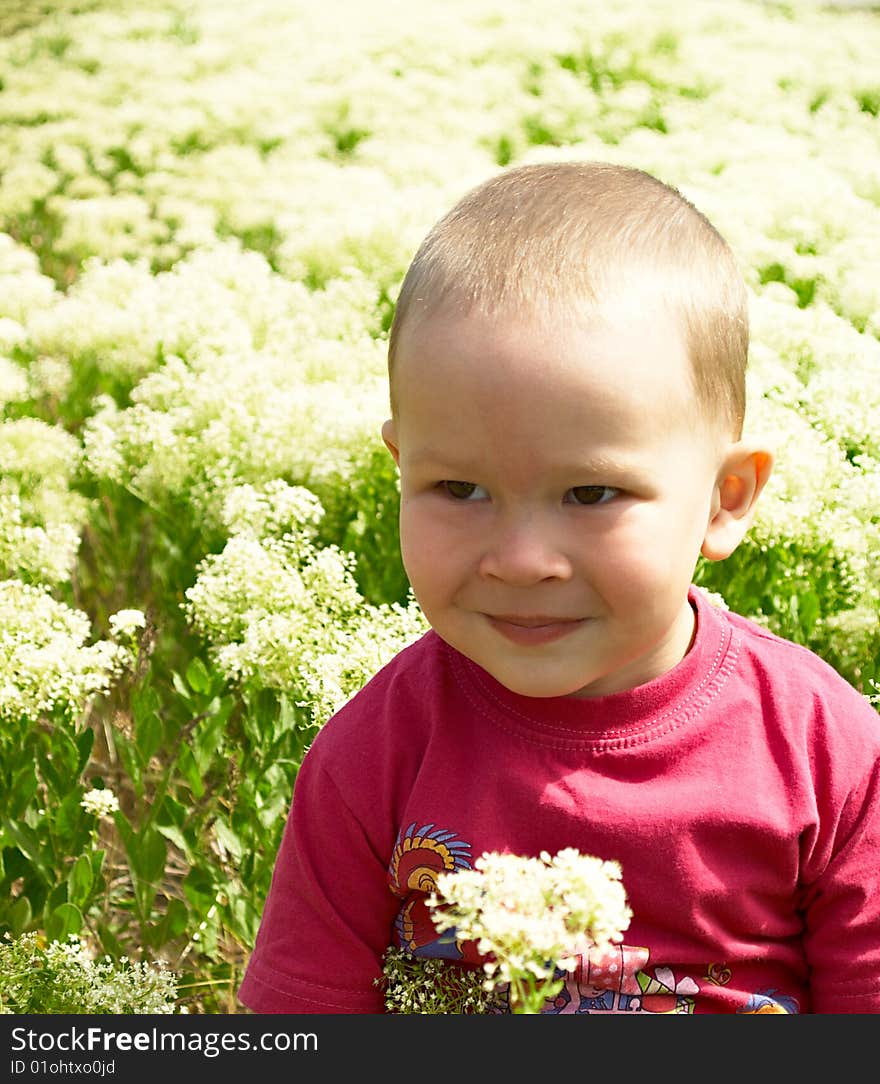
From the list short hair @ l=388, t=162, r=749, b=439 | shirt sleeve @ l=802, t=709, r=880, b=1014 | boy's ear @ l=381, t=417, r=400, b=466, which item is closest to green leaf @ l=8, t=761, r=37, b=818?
boy's ear @ l=381, t=417, r=400, b=466

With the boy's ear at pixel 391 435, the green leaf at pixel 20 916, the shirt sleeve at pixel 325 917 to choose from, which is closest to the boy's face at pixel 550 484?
the boy's ear at pixel 391 435

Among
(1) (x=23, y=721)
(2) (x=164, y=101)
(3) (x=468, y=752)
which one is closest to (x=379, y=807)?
(3) (x=468, y=752)

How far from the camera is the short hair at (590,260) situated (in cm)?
210

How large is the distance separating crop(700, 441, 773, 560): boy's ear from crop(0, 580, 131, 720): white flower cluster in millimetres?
1519

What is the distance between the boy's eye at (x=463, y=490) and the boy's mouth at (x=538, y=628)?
0.18 m

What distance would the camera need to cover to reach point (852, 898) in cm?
230

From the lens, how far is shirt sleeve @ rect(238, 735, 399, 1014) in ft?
7.92

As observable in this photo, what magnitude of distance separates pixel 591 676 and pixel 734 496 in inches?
15.7

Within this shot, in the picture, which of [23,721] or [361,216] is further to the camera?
[361,216]

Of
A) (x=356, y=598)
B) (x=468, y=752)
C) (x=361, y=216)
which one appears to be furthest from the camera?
(x=361, y=216)

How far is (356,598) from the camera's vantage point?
3.48m

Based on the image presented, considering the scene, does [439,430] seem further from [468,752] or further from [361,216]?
[361,216]

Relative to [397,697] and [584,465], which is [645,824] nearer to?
[397,697]

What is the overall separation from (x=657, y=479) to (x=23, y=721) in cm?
180
